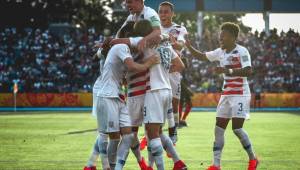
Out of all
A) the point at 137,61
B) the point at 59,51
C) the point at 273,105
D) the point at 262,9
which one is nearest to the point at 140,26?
the point at 137,61

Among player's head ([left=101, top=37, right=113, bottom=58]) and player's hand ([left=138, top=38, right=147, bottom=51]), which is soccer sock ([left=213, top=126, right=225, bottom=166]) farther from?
player's hand ([left=138, top=38, right=147, bottom=51])

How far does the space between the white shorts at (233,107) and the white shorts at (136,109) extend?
1991 millimetres

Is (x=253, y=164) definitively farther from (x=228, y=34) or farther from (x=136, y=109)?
(x=136, y=109)

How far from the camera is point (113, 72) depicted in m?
8.66

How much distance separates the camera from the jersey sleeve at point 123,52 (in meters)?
8.44

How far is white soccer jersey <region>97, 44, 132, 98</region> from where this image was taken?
8516mm

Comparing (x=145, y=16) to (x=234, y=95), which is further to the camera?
(x=234, y=95)

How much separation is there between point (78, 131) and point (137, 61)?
11663 mm

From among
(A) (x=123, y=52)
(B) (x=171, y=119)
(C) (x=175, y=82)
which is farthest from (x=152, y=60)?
(C) (x=175, y=82)

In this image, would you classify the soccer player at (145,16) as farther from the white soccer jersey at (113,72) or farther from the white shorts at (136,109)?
the white shorts at (136,109)

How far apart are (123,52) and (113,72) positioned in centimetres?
36

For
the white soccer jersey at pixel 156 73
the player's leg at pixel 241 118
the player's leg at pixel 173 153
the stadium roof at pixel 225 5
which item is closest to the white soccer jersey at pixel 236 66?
the player's leg at pixel 241 118

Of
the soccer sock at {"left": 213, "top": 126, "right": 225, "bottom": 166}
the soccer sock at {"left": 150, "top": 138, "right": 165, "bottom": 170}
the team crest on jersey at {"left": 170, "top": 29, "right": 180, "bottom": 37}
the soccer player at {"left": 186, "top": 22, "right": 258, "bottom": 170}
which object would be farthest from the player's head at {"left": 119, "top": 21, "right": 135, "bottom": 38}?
the team crest on jersey at {"left": 170, "top": 29, "right": 180, "bottom": 37}

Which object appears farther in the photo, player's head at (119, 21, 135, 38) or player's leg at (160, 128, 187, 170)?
player's leg at (160, 128, 187, 170)
